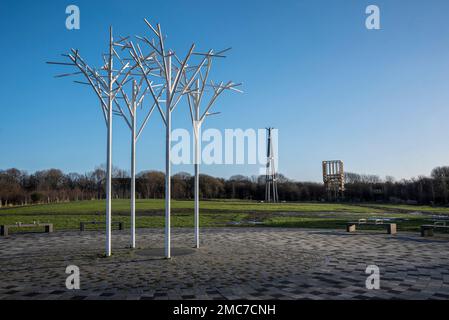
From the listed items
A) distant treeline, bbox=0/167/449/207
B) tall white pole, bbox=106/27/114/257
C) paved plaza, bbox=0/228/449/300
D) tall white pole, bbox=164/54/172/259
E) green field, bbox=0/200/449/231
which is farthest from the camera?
distant treeline, bbox=0/167/449/207

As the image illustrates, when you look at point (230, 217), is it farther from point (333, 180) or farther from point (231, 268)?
point (333, 180)

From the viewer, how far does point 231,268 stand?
9.47 meters

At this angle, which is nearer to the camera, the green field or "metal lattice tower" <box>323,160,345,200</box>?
the green field

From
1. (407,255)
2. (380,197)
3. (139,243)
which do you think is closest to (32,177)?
(380,197)

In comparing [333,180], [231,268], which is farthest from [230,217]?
[333,180]

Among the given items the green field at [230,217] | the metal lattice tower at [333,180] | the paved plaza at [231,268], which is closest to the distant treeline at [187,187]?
the metal lattice tower at [333,180]

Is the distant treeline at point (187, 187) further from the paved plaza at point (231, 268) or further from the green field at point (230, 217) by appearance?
the paved plaza at point (231, 268)

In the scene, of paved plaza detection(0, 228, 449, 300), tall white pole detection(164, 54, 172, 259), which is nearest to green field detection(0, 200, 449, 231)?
paved plaza detection(0, 228, 449, 300)

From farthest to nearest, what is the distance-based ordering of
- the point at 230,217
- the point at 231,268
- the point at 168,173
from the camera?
the point at 230,217 → the point at 168,173 → the point at 231,268

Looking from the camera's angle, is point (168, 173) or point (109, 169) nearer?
point (168, 173)

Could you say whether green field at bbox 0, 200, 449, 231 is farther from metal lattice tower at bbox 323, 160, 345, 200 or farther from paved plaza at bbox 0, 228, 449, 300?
metal lattice tower at bbox 323, 160, 345, 200

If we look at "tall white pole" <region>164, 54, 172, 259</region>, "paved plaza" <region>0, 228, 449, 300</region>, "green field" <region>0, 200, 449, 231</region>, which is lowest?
"green field" <region>0, 200, 449, 231</region>

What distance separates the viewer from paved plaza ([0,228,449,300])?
23.3 feet

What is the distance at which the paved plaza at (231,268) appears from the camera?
711 centimetres
